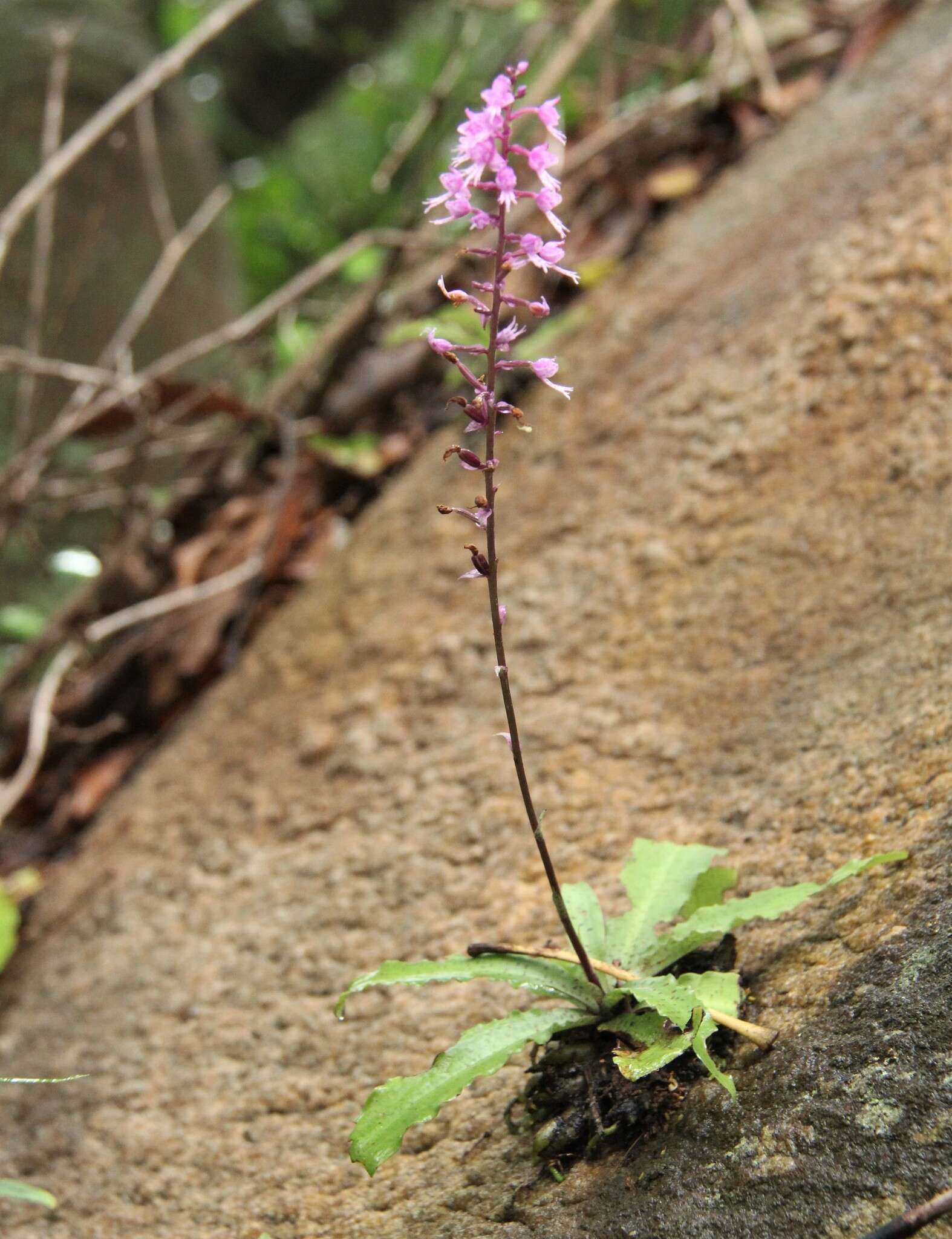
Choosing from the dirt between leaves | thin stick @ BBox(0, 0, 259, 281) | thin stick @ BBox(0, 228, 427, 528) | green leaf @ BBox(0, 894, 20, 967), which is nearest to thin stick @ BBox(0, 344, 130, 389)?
thin stick @ BBox(0, 228, 427, 528)

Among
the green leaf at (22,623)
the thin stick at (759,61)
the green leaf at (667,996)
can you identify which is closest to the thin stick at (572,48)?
the thin stick at (759,61)

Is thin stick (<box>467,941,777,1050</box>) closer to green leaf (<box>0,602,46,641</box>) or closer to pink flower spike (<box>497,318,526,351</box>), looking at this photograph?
pink flower spike (<box>497,318,526,351</box>)

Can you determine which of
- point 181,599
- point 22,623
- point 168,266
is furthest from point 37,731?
point 168,266

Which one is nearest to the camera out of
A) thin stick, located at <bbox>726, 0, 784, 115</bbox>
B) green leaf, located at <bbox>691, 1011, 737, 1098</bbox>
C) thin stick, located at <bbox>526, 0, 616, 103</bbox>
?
green leaf, located at <bbox>691, 1011, 737, 1098</bbox>

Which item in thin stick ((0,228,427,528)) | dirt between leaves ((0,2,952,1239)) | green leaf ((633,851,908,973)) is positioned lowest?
dirt between leaves ((0,2,952,1239))

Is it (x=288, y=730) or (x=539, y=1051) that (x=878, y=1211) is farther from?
(x=288, y=730)

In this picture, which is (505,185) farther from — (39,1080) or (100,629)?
(100,629)

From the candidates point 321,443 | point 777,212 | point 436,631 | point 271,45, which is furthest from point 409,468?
point 271,45
